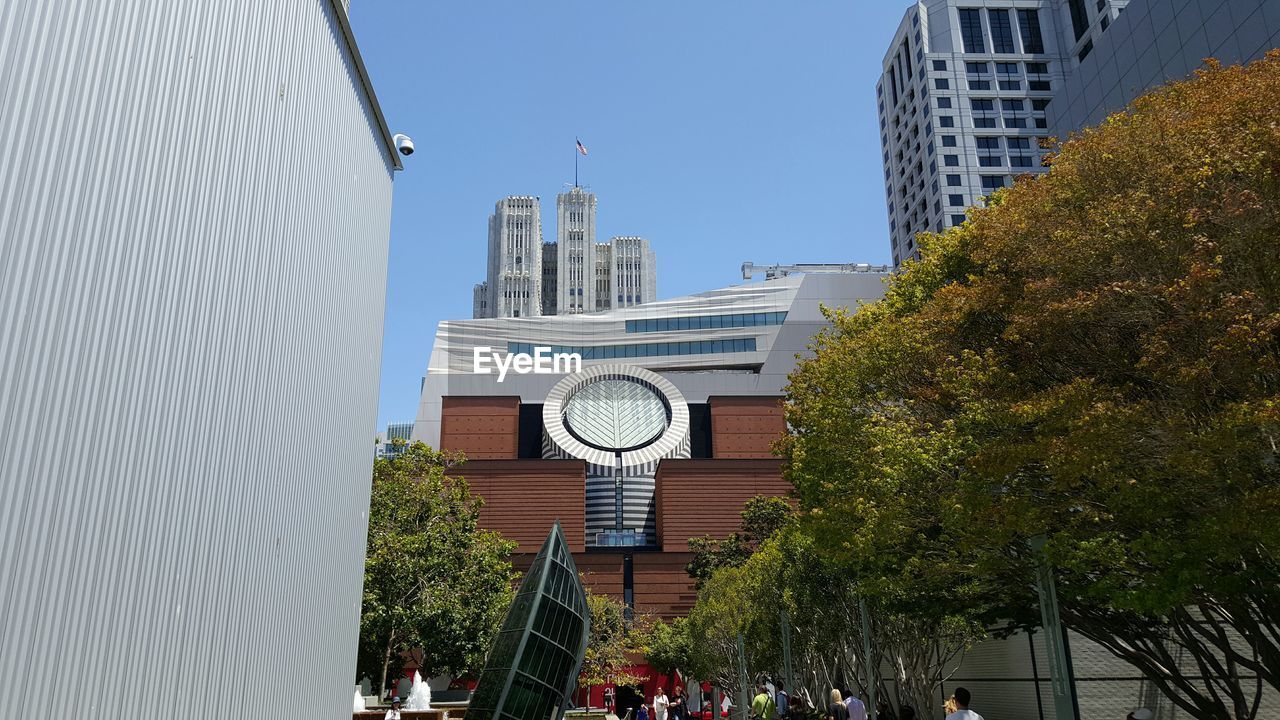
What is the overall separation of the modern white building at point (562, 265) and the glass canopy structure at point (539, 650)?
16132 centimetres

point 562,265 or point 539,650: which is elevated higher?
point 562,265

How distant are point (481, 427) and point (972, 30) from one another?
69.4 m

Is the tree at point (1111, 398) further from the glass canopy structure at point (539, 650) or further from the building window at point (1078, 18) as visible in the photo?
the building window at point (1078, 18)

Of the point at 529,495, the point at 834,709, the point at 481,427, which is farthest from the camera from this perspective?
the point at 481,427

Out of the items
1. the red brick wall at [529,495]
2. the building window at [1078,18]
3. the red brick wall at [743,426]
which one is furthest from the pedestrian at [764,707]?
the building window at [1078,18]

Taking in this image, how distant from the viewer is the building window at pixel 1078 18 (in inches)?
4006

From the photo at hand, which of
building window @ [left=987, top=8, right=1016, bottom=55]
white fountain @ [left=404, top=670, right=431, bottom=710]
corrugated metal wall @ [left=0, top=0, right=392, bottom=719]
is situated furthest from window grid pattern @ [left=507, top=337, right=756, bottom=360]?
corrugated metal wall @ [left=0, top=0, right=392, bottom=719]

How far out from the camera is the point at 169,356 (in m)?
8.61

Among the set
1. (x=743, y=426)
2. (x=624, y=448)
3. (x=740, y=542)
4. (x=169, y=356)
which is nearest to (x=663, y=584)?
(x=740, y=542)

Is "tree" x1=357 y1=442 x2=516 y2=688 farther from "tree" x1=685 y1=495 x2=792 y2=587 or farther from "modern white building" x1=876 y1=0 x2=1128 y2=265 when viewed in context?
"modern white building" x1=876 y1=0 x2=1128 y2=265

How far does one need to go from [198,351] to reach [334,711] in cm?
706

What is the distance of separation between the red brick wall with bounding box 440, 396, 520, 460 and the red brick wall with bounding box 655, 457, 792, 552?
13.3 m

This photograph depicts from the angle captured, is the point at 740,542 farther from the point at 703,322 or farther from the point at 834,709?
the point at 834,709

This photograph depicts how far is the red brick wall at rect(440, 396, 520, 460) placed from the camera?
75.8 m
